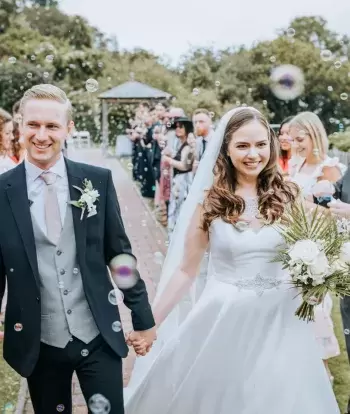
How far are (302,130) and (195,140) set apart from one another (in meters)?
3.49

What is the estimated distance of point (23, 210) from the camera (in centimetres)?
263

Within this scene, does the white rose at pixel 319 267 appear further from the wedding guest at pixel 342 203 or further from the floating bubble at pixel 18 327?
the floating bubble at pixel 18 327

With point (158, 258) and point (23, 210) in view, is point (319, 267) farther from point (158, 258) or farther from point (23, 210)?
point (158, 258)

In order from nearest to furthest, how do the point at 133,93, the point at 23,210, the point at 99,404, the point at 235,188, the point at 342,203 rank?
the point at 23,210 → the point at 99,404 → the point at 235,188 → the point at 342,203 → the point at 133,93

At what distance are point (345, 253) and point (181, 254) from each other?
1.04 meters

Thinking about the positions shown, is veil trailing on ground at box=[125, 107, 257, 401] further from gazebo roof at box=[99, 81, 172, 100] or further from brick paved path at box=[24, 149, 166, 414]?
gazebo roof at box=[99, 81, 172, 100]

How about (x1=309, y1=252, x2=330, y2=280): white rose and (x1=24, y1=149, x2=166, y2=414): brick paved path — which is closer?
(x1=309, y1=252, x2=330, y2=280): white rose

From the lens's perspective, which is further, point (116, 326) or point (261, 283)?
point (261, 283)

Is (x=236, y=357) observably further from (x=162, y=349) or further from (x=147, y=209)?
(x=147, y=209)

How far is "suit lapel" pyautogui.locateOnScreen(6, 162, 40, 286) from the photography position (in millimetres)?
2598

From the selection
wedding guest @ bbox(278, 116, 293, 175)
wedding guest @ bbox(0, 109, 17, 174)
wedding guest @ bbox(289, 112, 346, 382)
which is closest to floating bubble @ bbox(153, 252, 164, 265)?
wedding guest @ bbox(278, 116, 293, 175)

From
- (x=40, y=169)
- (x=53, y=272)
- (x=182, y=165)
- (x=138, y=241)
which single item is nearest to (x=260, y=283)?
(x=53, y=272)

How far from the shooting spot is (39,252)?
2.64 meters

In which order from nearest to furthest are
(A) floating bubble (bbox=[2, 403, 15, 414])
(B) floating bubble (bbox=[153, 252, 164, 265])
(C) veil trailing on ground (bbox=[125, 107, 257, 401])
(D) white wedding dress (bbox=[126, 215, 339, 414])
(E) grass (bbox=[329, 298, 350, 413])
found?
(D) white wedding dress (bbox=[126, 215, 339, 414]) < (C) veil trailing on ground (bbox=[125, 107, 257, 401]) < (A) floating bubble (bbox=[2, 403, 15, 414]) < (E) grass (bbox=[329, 298, 350, 413]) < (B) floating bubble (bbox=[153, 252, 164, 265])
